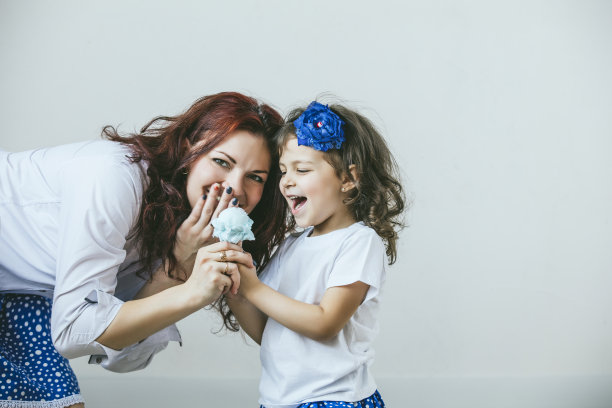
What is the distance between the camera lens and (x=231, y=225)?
195 cm

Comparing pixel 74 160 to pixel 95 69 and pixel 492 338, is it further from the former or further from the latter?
pixel 492 338

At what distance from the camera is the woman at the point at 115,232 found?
6.26 ft

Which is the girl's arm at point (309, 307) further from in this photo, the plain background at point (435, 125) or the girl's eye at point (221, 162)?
the plain background at point (435, 125)

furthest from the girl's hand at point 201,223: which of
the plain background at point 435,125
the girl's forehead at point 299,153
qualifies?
the plain background at point 435,125

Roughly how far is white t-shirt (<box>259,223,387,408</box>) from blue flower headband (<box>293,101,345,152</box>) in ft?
0.85

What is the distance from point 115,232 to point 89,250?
9cm

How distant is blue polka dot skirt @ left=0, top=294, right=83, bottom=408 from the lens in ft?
6.64

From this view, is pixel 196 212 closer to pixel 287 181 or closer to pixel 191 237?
pixel 191 237

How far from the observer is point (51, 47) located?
12.3 ft

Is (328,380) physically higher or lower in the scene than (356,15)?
lower

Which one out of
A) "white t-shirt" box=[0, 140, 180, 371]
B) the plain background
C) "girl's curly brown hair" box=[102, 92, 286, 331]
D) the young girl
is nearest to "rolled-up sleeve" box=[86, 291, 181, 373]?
"white t-shirt" box=[0, 140, 180, 371]

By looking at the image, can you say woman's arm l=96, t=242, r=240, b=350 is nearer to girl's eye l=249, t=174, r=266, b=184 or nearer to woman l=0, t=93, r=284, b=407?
woman l=0, t=93, r=284, b=407

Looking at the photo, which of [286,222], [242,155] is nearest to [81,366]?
[286,222]

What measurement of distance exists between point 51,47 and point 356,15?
62.6 inches
